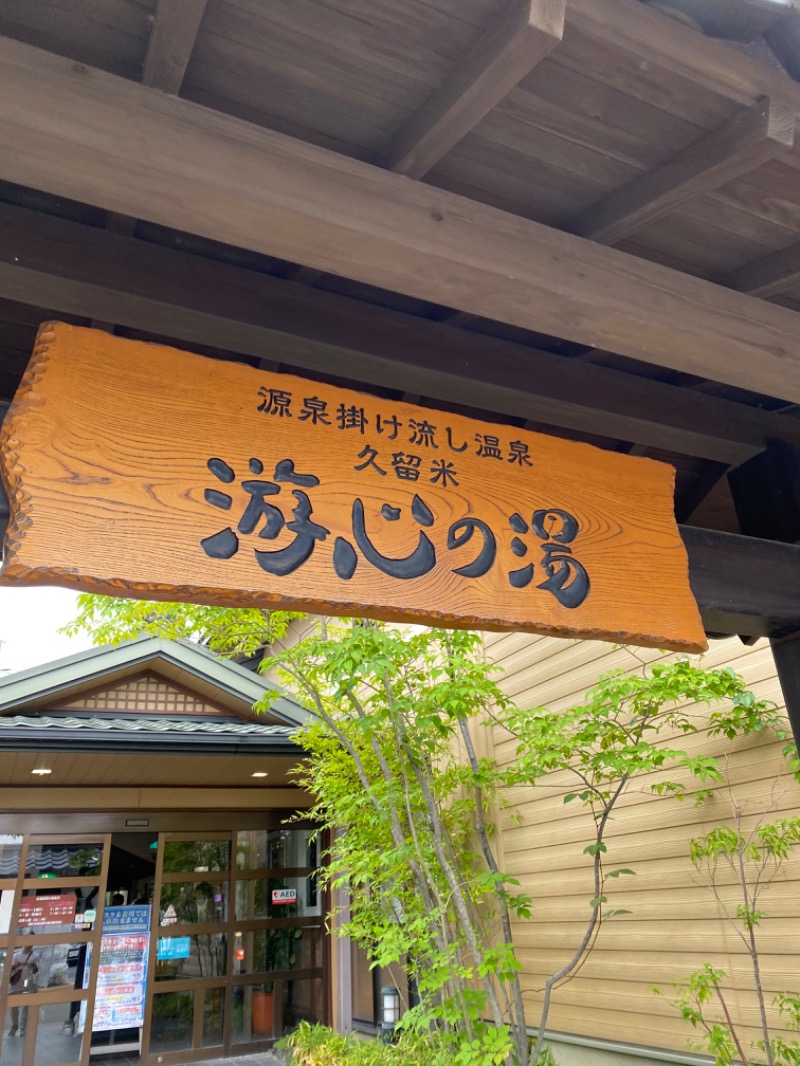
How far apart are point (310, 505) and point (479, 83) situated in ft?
3.25

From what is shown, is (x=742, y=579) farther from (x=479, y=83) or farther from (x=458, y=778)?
(x=458, y=778)

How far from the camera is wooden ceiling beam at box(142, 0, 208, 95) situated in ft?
4.33

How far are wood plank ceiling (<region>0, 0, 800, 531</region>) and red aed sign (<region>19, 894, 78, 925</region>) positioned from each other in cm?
782

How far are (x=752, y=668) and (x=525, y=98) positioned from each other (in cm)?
446

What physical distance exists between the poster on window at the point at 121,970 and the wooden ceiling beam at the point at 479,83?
369 inches

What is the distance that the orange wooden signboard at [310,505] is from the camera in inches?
65.5

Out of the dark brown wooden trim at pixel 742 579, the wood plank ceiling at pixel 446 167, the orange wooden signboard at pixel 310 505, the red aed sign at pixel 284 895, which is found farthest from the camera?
the red aed sign at pixel 284 895

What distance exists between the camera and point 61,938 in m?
8.38

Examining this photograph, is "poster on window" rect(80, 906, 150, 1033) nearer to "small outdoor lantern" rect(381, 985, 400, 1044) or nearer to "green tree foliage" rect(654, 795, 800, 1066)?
"small outdoor lantern" rect(381, 985, 400, 1044)

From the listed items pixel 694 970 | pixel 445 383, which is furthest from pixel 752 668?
pixel 445 383

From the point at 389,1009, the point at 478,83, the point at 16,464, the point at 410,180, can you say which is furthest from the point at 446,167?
the point at 389,1009

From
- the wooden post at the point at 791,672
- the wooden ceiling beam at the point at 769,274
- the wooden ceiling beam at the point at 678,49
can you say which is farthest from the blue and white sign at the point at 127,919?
the wooden ceiling beam at the point at 678,49

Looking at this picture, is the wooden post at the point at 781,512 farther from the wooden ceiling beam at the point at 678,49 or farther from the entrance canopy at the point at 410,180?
the wooden ceiling beam at the point at 678,49

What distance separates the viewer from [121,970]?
8633 mm
